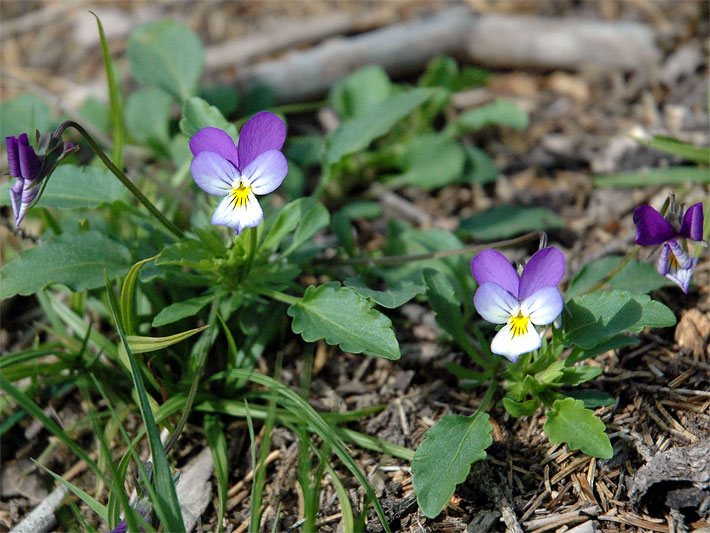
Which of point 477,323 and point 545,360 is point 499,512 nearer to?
point 545,360

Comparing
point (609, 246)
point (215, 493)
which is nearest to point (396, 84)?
point (609, 246)

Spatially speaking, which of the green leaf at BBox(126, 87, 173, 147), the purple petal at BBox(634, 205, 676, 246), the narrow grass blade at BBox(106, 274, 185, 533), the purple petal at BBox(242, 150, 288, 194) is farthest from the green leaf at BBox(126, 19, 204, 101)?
the purple petal at BBox(634, 205, 676, 246)

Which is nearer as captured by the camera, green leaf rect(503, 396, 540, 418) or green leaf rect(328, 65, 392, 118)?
green leaf rect(503, 396, 540, 418)

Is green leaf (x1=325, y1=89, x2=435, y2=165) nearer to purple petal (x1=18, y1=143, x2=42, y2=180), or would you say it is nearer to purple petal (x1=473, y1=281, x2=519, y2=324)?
purple petal (x1=473, y1=281, x2=519, y2=324)

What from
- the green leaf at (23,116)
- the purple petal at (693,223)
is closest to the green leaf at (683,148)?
the purple petal at (693,223)

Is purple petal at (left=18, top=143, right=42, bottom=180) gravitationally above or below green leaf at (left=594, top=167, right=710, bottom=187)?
above

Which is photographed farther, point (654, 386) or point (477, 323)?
point (477, 323)

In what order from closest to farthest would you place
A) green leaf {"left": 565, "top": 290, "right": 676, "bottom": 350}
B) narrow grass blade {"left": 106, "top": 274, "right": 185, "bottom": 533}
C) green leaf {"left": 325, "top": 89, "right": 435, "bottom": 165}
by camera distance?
narrow grass blade {"left": 106, "top": 274, "right": 185, "bottom": 533} < green leaf {"left": 565, "top": 290, "right": 676, "bottom": 350} < green leaf {"left": 325, "top": 89, "right": 435, "bottom": 165}
